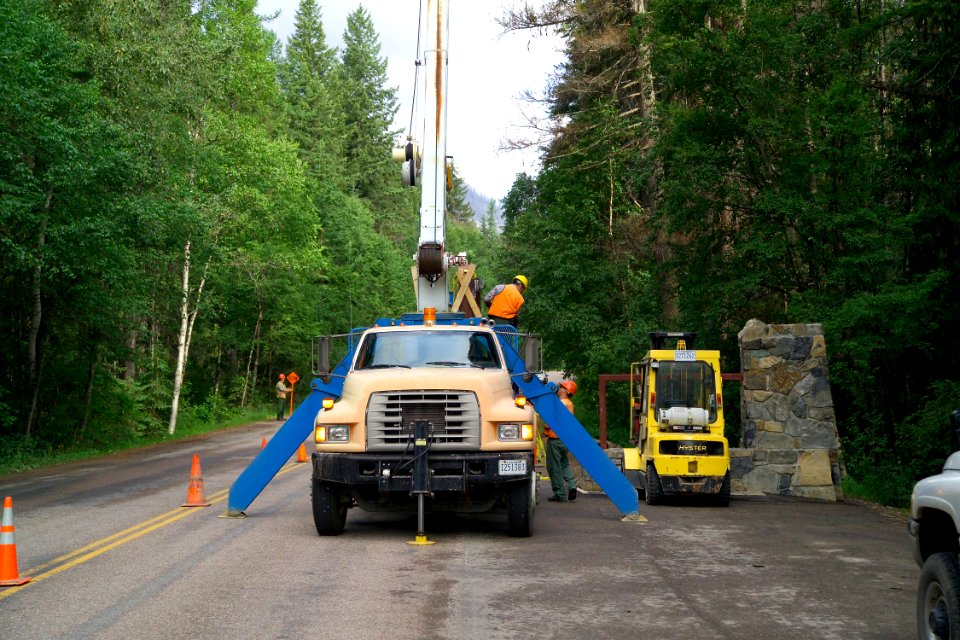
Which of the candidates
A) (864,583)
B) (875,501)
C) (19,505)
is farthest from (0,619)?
(875,501)

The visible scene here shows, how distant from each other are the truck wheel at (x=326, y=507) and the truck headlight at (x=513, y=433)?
211cm

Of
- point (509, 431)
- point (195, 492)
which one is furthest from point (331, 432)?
point (195, 492)

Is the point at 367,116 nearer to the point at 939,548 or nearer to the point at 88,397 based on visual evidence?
the point at 88,397

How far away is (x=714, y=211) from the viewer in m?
23.9

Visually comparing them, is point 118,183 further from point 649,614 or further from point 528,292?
point 649,614

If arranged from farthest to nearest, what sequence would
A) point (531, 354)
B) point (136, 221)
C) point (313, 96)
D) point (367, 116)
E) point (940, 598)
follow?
point (367, 116)
point (313, 96)
point (136, 221)
point (531, 354)
point (940, 598)

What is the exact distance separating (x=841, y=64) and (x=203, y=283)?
30.0 meters

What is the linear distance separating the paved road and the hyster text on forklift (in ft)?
1.90

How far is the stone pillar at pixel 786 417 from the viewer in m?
18.7

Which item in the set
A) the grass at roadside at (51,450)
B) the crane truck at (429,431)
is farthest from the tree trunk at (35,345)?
the crane truck at (429,431)

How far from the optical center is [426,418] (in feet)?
40.7

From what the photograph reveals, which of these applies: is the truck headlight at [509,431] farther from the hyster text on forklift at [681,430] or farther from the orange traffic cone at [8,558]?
the orange traffic cone at [8,558]

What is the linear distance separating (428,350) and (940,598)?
26.8 feet

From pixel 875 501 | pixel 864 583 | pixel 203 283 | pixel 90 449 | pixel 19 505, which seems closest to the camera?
pixel 864 583
